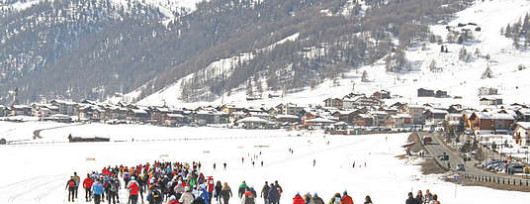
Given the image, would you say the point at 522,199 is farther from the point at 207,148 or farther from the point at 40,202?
the point at 207,148

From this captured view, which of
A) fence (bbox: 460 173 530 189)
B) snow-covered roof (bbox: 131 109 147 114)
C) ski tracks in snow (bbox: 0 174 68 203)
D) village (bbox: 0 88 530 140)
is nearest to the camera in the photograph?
ski tracks in snow (bbox: 0 174 68 203)

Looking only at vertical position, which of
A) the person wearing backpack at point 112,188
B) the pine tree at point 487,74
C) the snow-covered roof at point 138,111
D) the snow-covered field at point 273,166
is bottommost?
the snow-covered field at point 273,166

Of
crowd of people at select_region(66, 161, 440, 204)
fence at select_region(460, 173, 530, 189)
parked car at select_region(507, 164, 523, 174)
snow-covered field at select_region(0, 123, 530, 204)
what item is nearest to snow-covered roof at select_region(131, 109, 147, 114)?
snow-covered field at select_region(0, 123, 530, 204)

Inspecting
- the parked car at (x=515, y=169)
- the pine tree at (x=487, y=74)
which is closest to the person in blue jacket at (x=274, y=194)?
the parked car at (x=515, y=169)

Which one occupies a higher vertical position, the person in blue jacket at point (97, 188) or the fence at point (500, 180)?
the person in blue jacket at point (97, 188)

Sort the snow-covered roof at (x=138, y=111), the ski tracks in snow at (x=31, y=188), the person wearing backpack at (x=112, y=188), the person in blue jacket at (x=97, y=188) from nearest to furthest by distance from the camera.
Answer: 1. the person in blue jacket at (x=97, y=188)
2. the person wearing backpack at (x=112, y=188)
3. the ski tracks in snow at (x=31, y=188)
4. the snow-covered roof at (x=138, y=111)

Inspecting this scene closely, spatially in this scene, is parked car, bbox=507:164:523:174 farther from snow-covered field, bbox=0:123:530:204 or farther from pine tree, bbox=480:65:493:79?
pine tree, bbox=480:65:493:79

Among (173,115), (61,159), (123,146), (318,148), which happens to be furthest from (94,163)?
(173,115)

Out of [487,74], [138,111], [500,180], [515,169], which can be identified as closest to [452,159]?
[515,169]

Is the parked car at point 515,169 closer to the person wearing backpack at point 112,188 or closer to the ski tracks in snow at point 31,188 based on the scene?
the ski tracks in snow at point 31,188
